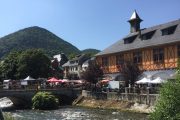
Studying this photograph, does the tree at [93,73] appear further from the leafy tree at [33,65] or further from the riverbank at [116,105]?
the leafy tree at [33,65]

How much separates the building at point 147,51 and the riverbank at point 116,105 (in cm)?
659

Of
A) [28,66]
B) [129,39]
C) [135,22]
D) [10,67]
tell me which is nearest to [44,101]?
[129,39]

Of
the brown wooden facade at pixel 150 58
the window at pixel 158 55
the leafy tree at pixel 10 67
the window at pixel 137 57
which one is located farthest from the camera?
the leafy tree at pixel 10 67

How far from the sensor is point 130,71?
6069 centimetres

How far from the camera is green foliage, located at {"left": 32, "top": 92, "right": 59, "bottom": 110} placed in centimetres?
6239

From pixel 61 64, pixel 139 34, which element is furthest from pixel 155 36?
pixel 61 64

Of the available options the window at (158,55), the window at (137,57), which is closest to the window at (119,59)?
the window at (137,57)

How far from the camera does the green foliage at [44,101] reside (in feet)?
205

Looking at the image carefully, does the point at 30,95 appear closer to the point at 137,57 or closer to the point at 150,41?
the point at 137,57

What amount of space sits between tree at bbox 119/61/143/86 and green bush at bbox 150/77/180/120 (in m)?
38.3

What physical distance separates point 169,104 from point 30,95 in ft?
161

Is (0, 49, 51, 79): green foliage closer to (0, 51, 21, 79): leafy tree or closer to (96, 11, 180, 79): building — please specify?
(0, 51, 21, 79): leafy tree

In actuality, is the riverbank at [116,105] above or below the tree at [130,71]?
below

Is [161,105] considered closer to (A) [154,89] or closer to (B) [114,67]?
(A) [154,89]
